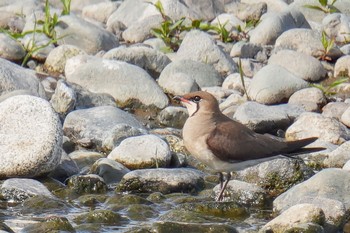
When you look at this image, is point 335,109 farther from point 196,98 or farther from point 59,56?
point 59,56

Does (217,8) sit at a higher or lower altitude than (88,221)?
lower

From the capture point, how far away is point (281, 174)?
30.0ft

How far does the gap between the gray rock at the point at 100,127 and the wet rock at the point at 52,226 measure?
2825mm

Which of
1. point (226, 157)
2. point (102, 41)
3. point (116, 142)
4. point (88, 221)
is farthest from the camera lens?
point (102, 41)

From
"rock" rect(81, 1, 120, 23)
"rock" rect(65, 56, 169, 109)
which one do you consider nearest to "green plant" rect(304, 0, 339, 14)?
"rock" rect(81, 1, 120, 23)

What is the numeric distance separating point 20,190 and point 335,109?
15.3 feet

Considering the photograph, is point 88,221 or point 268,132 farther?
point 268,132

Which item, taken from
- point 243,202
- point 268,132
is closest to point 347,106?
point 268,132

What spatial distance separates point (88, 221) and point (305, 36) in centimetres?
704

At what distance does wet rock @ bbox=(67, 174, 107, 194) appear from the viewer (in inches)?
356

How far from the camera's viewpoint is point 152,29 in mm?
14383

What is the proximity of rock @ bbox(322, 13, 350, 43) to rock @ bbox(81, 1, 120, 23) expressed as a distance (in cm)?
376

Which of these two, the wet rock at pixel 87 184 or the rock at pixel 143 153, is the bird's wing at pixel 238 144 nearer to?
the rock at pixel 143 153

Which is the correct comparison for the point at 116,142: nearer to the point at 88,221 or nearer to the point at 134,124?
the point at 134,124
